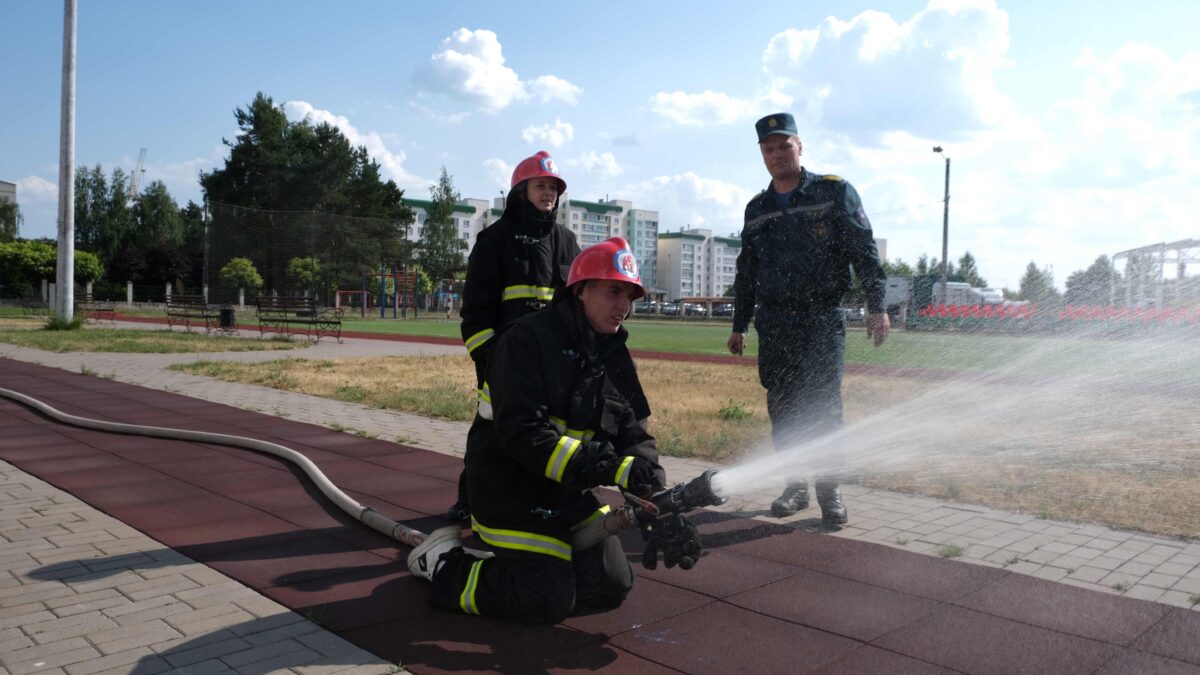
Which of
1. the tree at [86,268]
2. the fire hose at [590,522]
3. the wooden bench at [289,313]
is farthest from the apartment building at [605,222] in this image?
the fire hose at [590,522]

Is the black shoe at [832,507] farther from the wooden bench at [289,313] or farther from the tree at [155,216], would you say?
the tree at [155,216]

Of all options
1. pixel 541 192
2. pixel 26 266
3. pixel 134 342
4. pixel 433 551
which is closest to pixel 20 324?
pixel 134 342

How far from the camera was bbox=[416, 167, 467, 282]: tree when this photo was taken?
231 feet

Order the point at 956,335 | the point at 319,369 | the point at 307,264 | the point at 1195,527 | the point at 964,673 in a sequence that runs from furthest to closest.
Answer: the point at 307,264 → the point at 956,335 → the point at 319,369 → the point at 1195,527 → the point at 964,673

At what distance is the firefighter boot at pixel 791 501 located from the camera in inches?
218

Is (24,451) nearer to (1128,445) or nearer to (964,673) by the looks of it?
(964,673)

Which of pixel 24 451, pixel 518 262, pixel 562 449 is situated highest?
pixel 518 262

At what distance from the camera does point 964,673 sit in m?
3.13

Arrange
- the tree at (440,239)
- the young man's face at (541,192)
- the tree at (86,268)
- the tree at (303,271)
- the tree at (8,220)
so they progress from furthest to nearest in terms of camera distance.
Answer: the tree at (8,220)
the tree at (440,239)
the tree at (86,268)
the tree at (303,271)
the young man's face at (541,192)

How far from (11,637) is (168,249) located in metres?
80.4

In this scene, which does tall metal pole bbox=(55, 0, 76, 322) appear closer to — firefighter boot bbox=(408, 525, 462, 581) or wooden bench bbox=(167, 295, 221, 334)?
wooden bench bbox=(167, 295, 221, 334)

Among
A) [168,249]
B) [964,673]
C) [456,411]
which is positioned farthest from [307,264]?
[964,673]

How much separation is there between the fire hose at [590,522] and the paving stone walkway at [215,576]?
3.16ft

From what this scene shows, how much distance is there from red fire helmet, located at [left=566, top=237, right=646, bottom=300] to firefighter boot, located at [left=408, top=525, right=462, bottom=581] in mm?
1387
